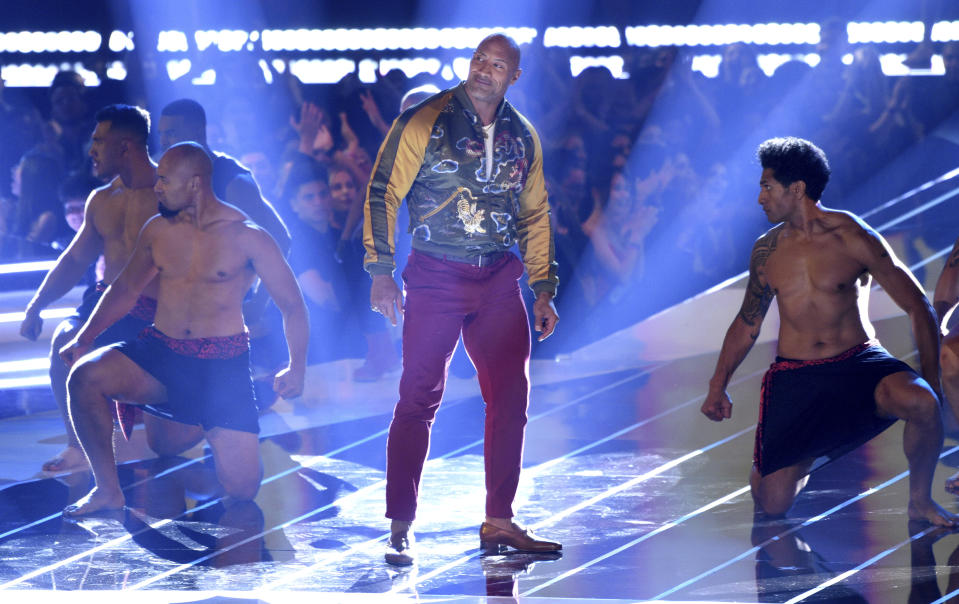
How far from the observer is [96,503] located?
3.79 m

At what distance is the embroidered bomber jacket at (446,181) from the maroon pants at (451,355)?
8 centimetres

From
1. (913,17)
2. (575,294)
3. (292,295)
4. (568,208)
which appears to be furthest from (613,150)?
(292,295)

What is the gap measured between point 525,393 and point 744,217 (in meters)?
4.95

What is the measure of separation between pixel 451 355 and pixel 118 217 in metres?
1.86

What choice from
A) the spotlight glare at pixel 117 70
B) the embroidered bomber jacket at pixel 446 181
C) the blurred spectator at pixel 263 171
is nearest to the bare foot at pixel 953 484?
the embroidered bomber jacket at pixel 446 181

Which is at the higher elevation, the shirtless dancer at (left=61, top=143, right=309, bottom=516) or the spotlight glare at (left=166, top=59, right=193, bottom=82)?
the spotlight glare at (left=166, top=59, right=193, bottom=82)

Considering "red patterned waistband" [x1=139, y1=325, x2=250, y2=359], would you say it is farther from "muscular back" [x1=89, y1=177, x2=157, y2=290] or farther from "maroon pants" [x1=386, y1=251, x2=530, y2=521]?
"maroon pants" [x1=386, y1=251, x2=530, y2=521]

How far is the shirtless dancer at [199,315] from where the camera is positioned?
393 cm

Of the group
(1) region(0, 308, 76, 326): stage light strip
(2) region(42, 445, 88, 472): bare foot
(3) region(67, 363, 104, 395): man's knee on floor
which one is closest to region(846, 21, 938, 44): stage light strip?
(1) region(0, 308, 76, 326): stage light strip

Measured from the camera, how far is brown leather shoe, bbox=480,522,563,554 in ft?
10.6

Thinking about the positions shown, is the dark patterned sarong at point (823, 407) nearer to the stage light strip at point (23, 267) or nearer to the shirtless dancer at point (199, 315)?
the shirtless dancer at point (199, 315)

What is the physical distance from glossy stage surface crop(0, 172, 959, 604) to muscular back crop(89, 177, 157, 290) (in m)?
0.77

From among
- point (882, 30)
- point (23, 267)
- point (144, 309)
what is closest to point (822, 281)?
point (144, 309)

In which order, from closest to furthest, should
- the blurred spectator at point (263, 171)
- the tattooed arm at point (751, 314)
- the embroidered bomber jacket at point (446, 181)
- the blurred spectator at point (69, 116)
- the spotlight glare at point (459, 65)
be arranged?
the embroidered bomber jacket at point (446, 181) < the tattooed arm at point (751, 314) < the blurred spectator at point (263, 171) < the blurred spectator at point (69, 116) < the spotlight glare at point (459, 65)
